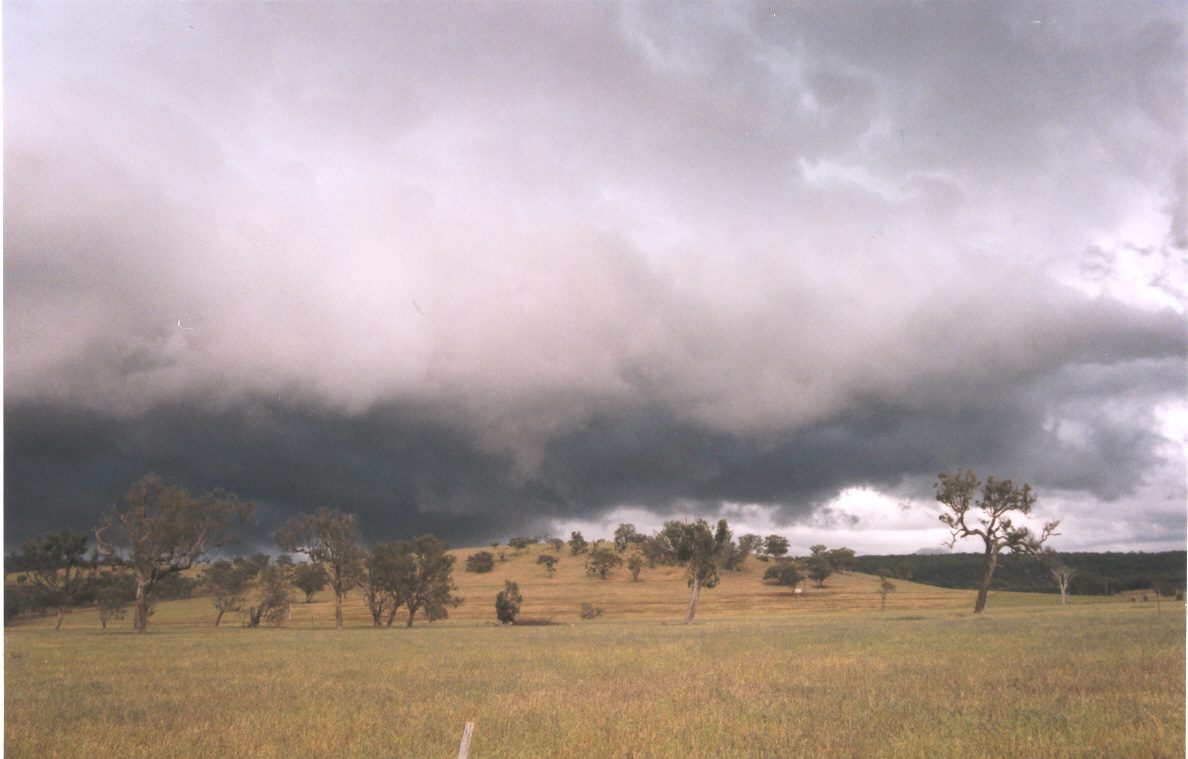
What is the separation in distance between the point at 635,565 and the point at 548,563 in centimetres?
2447

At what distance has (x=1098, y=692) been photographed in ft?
53.4

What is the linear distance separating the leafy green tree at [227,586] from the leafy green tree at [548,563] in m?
66.6

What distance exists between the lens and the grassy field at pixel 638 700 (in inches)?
498

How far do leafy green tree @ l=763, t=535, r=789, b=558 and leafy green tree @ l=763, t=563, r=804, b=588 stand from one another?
86.0 ft

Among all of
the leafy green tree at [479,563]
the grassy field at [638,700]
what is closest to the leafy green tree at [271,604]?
the grassy field at [638,700]

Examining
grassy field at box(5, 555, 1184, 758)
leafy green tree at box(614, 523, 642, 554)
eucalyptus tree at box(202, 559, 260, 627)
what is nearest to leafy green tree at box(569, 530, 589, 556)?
leafy green tree at box(614, 523, 642, 554)

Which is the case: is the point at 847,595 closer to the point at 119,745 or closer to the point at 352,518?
the point at 352,518

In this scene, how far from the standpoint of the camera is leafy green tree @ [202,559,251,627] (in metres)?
99.8

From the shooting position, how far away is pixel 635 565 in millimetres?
164750

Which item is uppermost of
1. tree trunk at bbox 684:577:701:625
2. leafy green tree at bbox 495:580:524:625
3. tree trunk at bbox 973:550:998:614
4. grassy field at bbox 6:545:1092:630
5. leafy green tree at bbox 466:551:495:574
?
tree trunk at bbox 973:550:998:614

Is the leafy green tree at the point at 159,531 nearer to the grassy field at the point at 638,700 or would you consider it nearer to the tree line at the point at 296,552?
the tree line at the point at 296,552

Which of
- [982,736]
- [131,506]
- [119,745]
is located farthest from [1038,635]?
[131,506]

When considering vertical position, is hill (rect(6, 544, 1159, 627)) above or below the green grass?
below

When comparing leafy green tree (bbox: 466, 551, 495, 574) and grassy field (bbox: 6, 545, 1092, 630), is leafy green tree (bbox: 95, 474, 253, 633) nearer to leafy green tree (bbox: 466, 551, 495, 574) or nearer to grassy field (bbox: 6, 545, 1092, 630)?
grassy field (bbox: 6, 545, 1092, 630)
